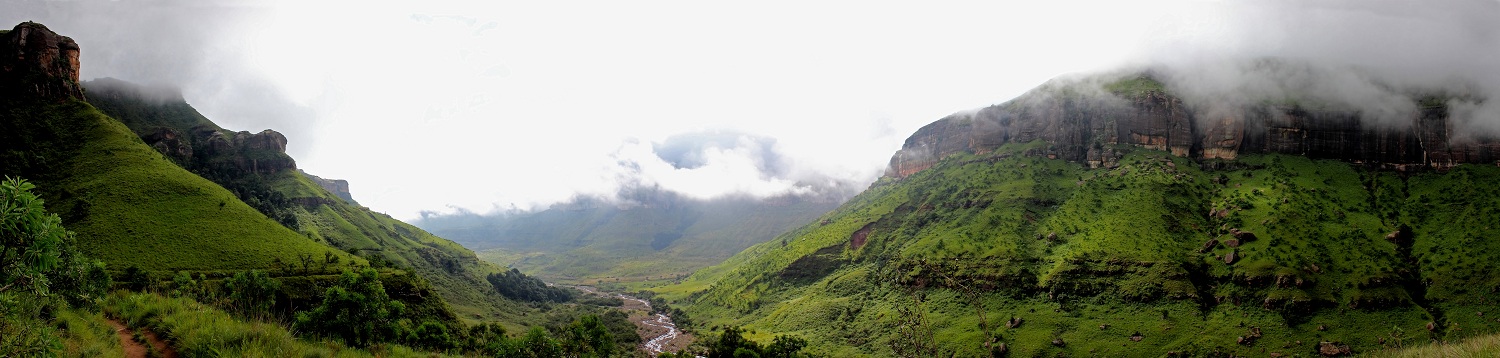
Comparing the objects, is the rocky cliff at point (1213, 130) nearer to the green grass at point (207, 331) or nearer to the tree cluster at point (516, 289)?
the tree cluster at point (516, 289)

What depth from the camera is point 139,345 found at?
13805 mm

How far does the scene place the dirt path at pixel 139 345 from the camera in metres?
13.2

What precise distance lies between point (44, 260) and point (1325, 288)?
120554 mm

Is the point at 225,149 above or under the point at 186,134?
under

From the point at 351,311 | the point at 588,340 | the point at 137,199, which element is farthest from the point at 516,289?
the point at 351,311

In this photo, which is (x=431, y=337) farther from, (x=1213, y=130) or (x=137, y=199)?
(x=1213, y=130)

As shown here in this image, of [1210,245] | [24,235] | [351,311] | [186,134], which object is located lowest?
[1210,245]

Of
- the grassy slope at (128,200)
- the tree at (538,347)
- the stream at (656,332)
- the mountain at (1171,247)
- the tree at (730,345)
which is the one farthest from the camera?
the stream at (656,332)

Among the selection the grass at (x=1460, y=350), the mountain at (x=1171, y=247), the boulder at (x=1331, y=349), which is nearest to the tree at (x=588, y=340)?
the mountain at (x=1171, y=247)

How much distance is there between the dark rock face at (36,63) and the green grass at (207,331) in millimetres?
133044

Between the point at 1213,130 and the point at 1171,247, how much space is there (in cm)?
6135

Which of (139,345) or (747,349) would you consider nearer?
(139,345)

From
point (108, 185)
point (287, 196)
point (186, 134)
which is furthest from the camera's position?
point (287, 196)

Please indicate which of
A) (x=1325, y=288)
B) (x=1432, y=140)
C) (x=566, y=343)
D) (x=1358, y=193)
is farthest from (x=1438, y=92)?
(x=566, y=343)
